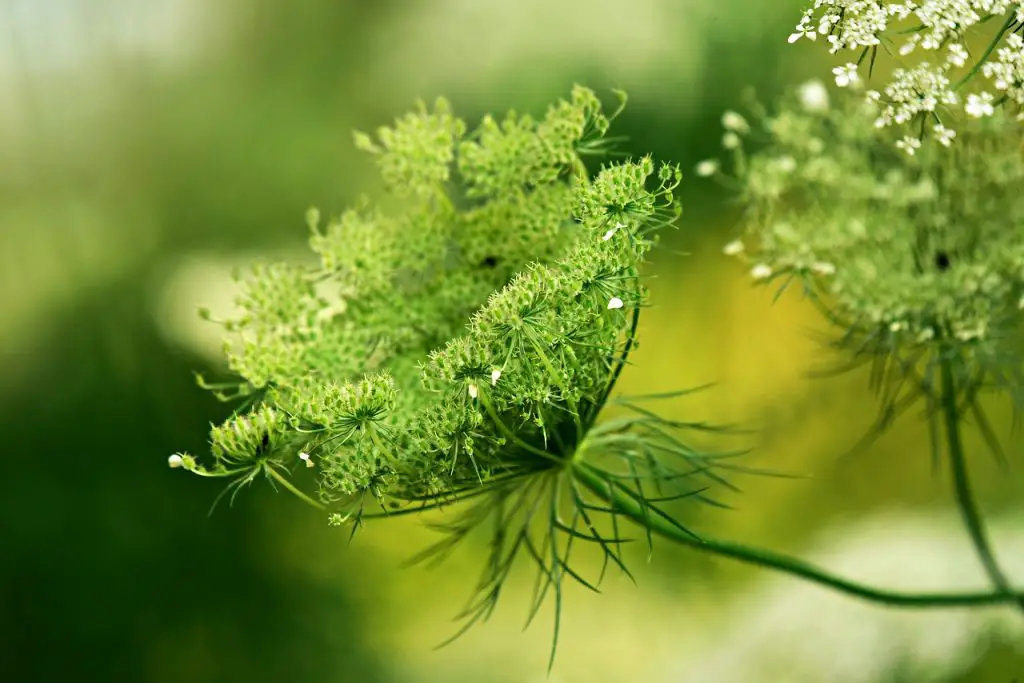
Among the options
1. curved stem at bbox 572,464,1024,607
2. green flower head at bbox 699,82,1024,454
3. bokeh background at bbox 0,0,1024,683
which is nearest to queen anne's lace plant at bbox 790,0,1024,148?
green flower head at bbox 699,82,1024,454

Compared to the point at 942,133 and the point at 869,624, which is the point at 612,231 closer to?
the point at 942,133

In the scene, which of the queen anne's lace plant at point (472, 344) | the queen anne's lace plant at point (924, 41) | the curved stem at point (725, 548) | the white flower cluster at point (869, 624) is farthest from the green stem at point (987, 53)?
the white flower cluster at point (869, 624)

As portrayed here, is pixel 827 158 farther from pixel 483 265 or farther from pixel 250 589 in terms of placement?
pixel 250 589

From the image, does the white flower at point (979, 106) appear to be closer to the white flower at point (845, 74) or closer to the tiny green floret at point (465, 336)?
the white flower at point (845, 74)

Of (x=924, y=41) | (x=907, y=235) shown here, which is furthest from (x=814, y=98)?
(x=924, y=41)

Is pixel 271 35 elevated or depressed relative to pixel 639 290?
elevated

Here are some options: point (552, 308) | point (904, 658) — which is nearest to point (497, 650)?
point (904, 658)

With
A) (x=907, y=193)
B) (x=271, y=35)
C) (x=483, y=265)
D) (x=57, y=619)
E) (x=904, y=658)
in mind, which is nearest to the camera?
(x=483, y=265)
